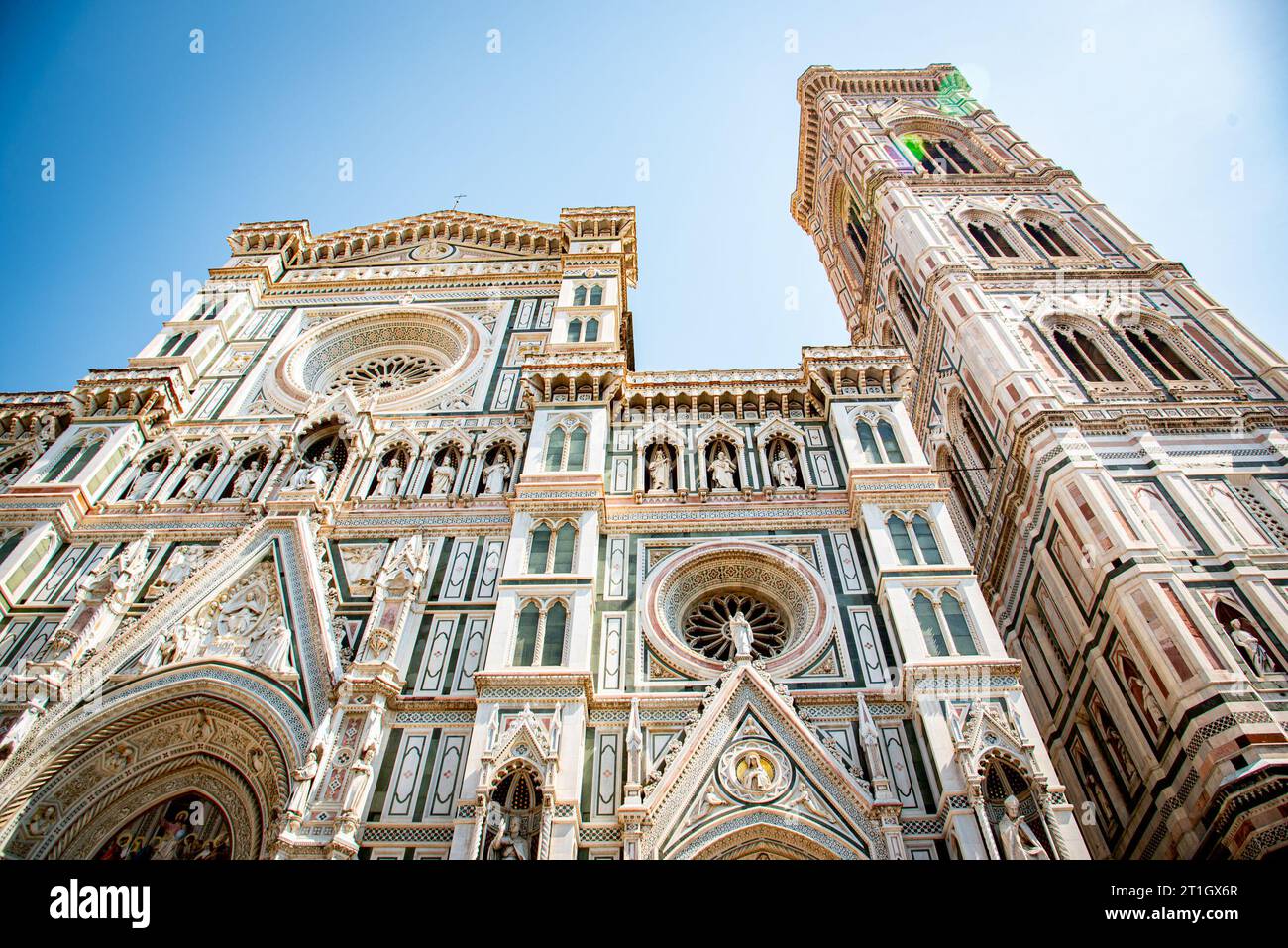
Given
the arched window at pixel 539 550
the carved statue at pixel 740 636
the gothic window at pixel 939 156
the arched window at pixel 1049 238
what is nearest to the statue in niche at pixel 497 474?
the arched window at pixel 539 550

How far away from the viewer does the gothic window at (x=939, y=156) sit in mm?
29219

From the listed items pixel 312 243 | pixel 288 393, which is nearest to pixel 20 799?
pixel 288 393

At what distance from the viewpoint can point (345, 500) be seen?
48.3ft

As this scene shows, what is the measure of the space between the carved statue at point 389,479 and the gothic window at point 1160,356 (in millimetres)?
14071

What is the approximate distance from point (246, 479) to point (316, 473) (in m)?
1.52

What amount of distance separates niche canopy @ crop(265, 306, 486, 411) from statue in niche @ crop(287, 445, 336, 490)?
1594 millimetres

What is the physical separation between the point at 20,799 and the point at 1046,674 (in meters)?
14.4

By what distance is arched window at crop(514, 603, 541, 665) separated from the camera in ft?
38.1

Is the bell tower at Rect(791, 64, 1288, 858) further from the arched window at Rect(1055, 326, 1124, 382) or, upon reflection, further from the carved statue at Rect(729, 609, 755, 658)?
the carved statue at Rect(729, 609, 755, 658)

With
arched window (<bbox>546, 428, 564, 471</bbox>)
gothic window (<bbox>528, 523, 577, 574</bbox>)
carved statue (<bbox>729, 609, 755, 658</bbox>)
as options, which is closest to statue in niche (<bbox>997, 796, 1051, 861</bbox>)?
carved statue (<bbox>729, 609, 755, 658</bbox>)

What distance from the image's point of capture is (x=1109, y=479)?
569 inches

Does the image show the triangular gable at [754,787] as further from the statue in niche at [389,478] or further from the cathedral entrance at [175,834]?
the statue in niche at [389,478]

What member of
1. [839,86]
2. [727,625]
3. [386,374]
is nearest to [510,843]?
[727,625]
